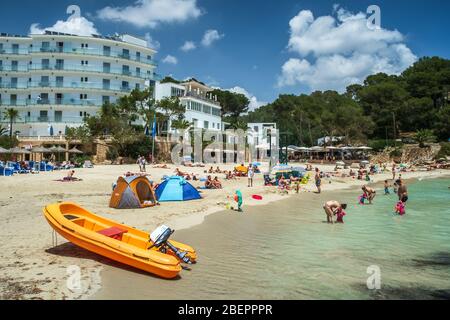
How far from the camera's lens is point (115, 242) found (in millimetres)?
7348

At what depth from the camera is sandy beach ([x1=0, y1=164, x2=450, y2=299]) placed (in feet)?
20.8

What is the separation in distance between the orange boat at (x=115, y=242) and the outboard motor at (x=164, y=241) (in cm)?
2

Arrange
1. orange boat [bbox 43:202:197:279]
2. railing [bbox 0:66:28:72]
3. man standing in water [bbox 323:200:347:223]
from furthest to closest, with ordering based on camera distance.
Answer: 1. railing [bbox 0:66:28:72]
2. man standing in water [bbox 323:200:347:223]
3. orange boat [bbox 43:202:197:279]

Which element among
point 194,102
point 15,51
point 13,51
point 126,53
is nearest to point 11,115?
point 15,51

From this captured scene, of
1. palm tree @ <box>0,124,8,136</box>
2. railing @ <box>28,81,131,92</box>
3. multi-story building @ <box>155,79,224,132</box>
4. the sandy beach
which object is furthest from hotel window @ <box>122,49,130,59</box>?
the sandy beach

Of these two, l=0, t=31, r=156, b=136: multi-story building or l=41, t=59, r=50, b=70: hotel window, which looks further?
l=41, t=59, r=50, b=70: hotel window

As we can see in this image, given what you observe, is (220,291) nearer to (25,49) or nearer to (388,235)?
(388,235)

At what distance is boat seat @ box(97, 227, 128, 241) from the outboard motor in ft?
3.56

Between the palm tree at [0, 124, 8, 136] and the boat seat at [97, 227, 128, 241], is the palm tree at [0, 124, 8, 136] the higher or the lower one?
the higher one

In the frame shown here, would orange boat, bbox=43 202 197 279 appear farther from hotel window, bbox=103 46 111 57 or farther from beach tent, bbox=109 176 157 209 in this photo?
hotel window, bbox=103 46 111 57

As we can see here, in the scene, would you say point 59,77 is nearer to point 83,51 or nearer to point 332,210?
point 83,51

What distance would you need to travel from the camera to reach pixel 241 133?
64875mm

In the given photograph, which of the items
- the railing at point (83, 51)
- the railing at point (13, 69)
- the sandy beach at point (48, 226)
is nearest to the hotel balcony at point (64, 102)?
the railing at point (13, 69)

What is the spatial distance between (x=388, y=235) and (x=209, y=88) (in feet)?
205
